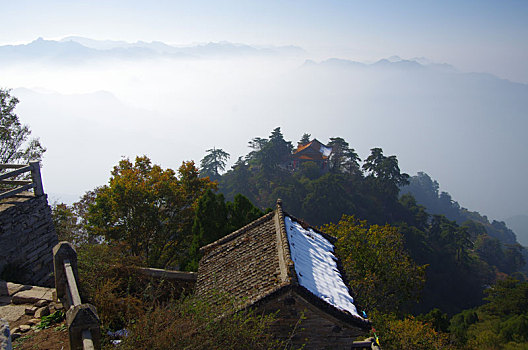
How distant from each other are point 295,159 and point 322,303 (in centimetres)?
7311

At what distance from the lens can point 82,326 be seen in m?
5.90

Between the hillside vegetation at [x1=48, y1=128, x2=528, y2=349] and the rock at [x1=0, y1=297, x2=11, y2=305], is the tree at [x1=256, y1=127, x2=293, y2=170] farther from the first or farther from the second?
the rock at [x1=0, y1=297, x2=11, y2=305]

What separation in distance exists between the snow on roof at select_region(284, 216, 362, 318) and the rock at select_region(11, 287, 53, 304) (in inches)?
244

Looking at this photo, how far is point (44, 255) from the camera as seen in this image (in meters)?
12.3

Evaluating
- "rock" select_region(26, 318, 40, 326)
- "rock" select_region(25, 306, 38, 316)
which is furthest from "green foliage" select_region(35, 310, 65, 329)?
"rock" select_region(25, 306, 38, 316)

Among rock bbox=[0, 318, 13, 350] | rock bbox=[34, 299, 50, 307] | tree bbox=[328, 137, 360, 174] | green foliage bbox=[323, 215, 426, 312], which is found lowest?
green foliage bbox=[323, 215, 426, 312]

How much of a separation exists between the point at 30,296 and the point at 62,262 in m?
1.86

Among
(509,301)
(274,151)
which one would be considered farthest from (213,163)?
(509,301)

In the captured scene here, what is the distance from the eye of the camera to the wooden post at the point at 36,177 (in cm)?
1179

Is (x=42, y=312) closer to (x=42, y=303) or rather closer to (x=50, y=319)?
(x=50, y=319)

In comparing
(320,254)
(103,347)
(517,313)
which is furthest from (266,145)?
(103,347)

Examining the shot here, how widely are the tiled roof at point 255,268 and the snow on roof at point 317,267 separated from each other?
34cm

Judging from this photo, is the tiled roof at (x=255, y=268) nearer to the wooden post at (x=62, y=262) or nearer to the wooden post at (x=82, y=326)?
the wooden post at (x=62, y=262)

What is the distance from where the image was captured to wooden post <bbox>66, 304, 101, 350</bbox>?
582 centimetres
